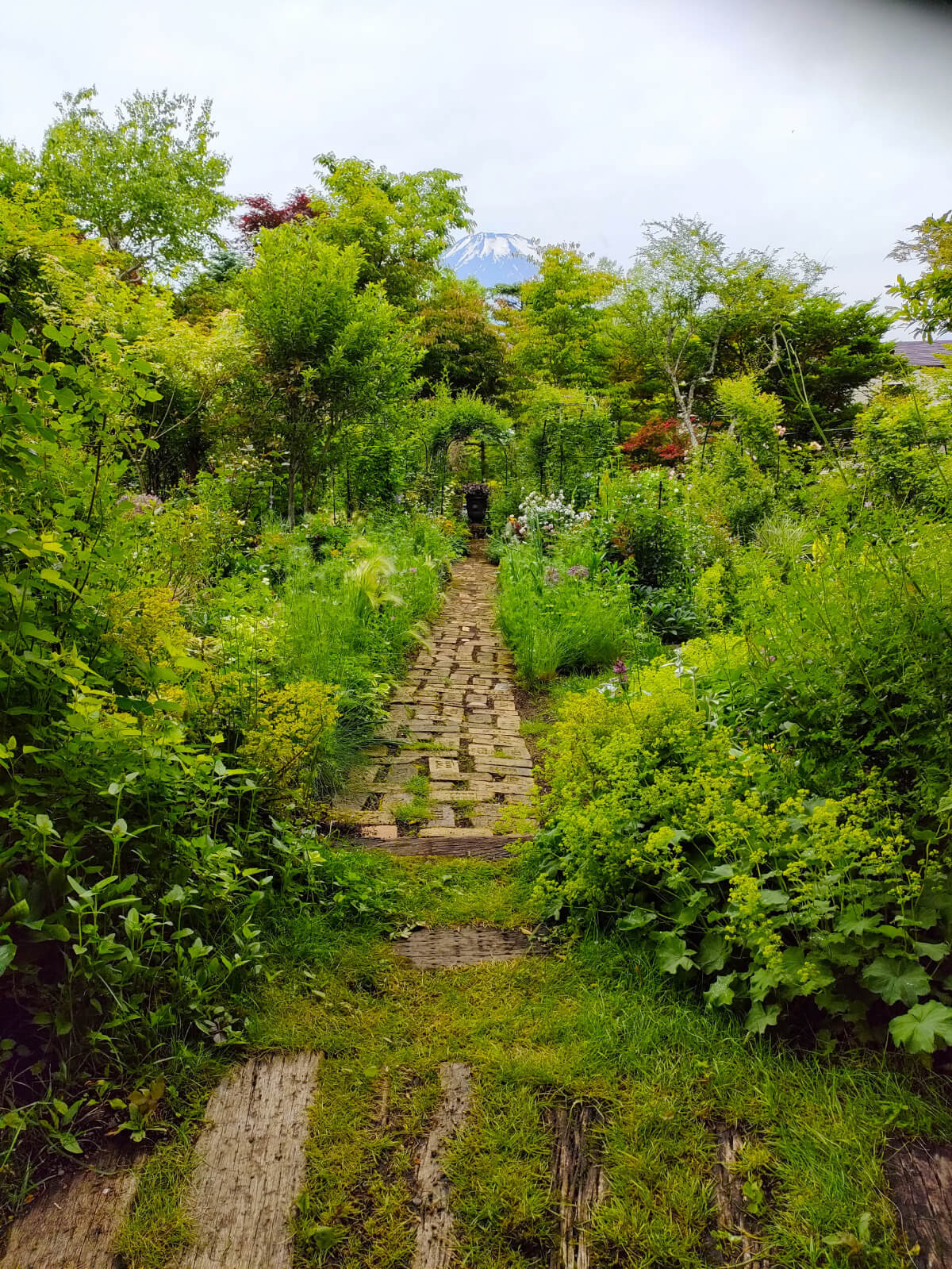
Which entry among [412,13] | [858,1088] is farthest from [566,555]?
[412,13]

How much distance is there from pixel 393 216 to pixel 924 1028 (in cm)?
1902

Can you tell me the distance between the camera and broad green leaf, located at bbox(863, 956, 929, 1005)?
55.2 inches

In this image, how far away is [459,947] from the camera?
2188 millimetres

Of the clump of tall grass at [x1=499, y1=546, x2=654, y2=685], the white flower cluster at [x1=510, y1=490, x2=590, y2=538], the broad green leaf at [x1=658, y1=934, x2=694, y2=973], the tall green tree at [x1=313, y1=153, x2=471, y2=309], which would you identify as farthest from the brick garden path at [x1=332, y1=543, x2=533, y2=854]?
the tall green tree at [x1=313, y1=153, x2=471, y2=309]

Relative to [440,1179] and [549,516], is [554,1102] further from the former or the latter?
[549,516]

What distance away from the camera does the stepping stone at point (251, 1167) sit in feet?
3.95

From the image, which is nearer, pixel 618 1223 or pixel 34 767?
pixel 618 1223

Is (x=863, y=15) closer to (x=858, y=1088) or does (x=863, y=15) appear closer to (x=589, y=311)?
(x=858, y=1088)

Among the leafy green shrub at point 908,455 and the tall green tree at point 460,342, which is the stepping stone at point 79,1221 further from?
the tall green tree at point 460,342

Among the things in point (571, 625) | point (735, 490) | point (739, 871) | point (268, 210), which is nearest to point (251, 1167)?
point (739, 871)

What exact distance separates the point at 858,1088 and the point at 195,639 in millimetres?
2531

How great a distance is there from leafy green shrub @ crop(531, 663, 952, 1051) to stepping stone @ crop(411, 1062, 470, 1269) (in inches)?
24.7

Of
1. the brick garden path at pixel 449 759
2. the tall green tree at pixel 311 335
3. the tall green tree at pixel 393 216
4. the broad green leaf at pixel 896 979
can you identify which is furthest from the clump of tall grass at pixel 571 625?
the tall green tree at pixel 393 216

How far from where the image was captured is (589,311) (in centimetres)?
1930
